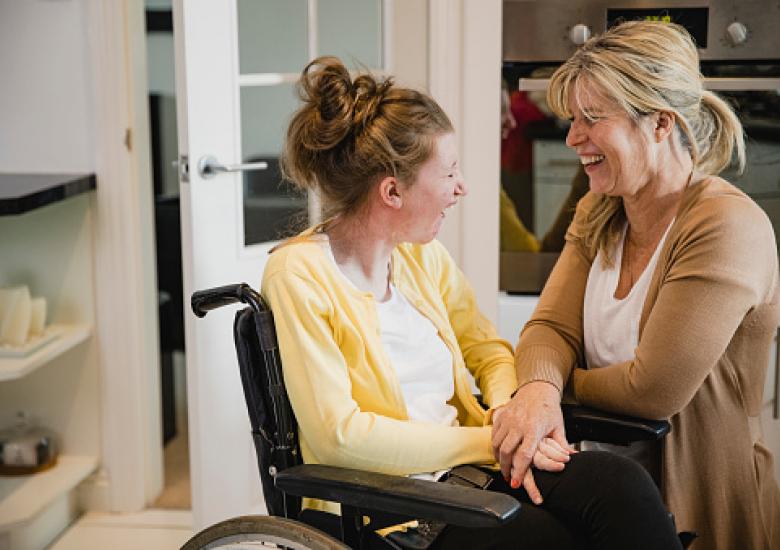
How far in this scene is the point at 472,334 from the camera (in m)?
2.03

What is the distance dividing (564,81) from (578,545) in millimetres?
721

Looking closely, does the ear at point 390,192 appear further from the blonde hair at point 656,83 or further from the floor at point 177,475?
the floor at point 177,475

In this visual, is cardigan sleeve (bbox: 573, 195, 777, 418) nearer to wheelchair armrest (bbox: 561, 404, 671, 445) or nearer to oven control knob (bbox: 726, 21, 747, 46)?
wheelchair armrest (bbox: 561, 404, 671, 445)

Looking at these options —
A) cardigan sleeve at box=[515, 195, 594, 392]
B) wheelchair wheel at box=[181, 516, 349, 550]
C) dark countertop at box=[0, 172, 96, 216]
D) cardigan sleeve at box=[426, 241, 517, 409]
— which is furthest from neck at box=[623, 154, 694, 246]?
dark countertop at box=[0, 172, 96, 216]

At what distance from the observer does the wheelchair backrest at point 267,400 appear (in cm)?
166

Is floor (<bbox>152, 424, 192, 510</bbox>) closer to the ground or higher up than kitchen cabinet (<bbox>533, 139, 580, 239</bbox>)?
closer to the ground

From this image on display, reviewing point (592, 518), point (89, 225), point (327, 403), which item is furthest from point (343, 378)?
point (89, 225)

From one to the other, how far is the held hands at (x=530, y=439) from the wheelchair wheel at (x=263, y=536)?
33 centimetres

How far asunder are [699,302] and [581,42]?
1.09 meters

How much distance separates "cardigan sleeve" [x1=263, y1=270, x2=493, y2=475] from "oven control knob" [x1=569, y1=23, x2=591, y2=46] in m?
1.23

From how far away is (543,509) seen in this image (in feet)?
5.57

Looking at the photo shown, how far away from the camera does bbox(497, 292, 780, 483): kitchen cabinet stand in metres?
2.75

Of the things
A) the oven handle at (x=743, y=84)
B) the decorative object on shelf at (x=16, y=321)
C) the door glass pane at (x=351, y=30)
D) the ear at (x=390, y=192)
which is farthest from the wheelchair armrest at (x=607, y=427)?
the decorative object on shelf at (x=16, y=321)

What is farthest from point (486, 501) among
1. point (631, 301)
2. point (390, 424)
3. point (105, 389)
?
point (105, 389)
